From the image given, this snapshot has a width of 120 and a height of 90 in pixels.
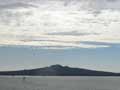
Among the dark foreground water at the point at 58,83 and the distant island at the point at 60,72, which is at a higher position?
the distant island at the point at 60,72

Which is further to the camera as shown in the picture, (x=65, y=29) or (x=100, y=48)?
(x=100, y=48)

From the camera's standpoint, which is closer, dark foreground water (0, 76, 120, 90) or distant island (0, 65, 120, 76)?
dark foreground water (0, 76, 120, 90)

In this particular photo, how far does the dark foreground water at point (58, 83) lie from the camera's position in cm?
2592

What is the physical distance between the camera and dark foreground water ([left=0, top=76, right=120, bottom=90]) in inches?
1021

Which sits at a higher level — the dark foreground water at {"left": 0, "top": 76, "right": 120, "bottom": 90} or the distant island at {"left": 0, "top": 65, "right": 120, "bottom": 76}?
the distant island at {"left": 0, "top": 65, "right": 120, "bottom": 76}

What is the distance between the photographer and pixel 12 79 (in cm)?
2614

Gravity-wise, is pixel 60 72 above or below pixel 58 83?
above

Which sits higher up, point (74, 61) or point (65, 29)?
point (65, 29)

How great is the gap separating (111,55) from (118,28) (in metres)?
4.01

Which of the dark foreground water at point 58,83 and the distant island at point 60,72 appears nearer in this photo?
the dark foreground water at point 58,83

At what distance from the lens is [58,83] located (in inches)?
1039

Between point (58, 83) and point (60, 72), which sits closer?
point (58, 83)

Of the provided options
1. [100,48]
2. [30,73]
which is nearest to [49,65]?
[30,73]

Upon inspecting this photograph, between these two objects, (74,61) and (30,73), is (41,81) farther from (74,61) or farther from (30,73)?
(74,61)
